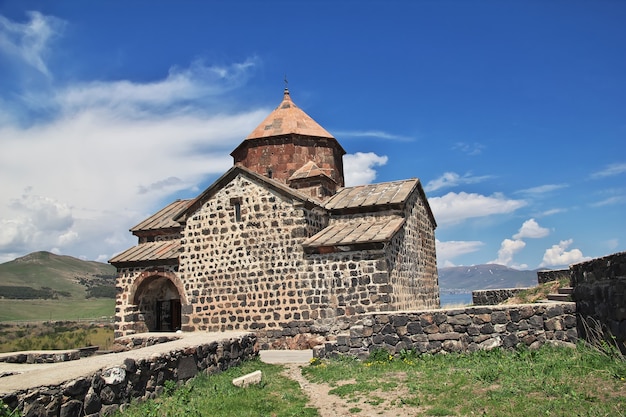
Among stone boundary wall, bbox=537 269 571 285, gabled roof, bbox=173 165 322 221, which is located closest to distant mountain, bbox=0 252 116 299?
gabled roof, bbox=173 165 322 221

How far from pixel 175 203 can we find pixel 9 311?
48.1 metres

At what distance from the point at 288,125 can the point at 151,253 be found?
640 cm

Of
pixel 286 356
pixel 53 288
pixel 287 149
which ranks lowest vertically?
pixel 286 356

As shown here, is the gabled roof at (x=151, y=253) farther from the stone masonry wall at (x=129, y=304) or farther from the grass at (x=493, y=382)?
the grass at (x=493, y=382)

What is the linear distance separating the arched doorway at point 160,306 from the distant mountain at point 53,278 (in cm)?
6333

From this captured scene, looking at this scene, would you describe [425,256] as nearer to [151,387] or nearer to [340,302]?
[340,302]

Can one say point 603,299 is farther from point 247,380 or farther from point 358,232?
point 358,232

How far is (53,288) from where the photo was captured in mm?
80500

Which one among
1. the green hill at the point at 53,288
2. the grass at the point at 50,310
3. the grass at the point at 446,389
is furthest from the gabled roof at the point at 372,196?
the green hill at the point at 53,288

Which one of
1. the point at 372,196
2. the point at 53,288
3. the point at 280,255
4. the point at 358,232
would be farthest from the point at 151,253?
the point at 53,288

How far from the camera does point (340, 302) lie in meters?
11.8

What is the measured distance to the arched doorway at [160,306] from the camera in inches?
601

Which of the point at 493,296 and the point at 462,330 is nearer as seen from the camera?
the point at 462,330

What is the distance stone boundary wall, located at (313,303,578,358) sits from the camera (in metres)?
7.29
